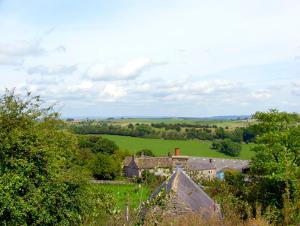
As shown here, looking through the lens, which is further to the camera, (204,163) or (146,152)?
(146,152)

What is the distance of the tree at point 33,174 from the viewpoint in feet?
48.2

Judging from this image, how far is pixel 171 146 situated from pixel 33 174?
76.1 metres

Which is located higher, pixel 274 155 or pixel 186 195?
pixel 274 155

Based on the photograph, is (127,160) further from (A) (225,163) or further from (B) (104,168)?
(A) (225,163)

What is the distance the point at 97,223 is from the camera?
30.7 ft

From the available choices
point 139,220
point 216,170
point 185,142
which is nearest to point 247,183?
point 139,220

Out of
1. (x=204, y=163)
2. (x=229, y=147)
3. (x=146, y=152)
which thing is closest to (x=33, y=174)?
(x=204, y=163)

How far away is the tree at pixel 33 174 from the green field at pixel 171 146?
65.2m

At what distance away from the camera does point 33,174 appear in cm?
1584

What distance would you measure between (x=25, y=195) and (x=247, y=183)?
17.8m

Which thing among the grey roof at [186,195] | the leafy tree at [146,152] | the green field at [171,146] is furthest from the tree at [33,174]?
the green field at [171,146]

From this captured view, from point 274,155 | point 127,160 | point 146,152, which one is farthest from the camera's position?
point 146,152

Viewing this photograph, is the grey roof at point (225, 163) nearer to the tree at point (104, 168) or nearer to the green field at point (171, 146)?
the green field at point (171, 146)

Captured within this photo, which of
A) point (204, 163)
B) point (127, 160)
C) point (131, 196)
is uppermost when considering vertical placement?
point (131, 196)
